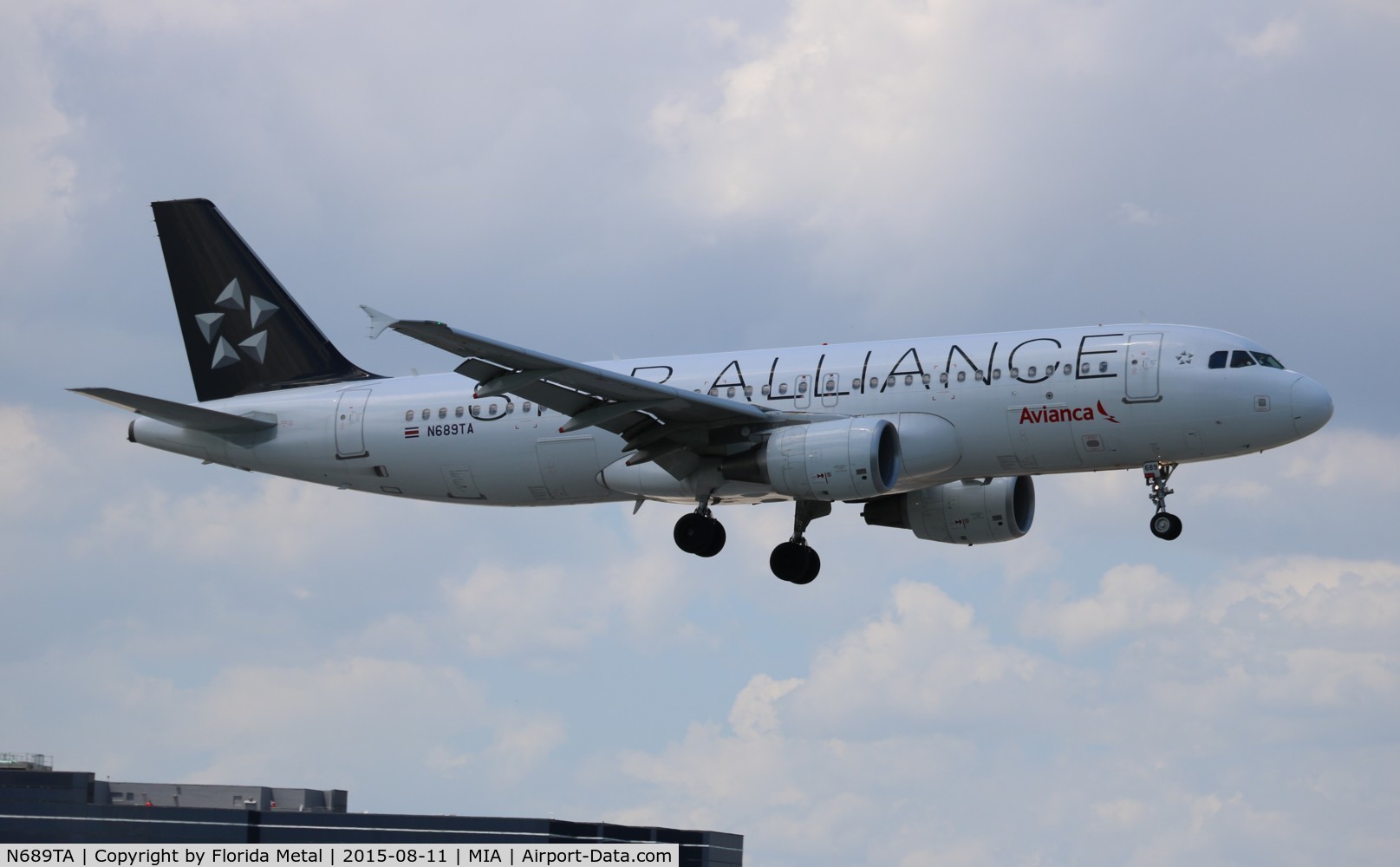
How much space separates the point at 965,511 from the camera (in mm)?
49750

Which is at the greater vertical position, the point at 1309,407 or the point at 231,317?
the point at 231,317

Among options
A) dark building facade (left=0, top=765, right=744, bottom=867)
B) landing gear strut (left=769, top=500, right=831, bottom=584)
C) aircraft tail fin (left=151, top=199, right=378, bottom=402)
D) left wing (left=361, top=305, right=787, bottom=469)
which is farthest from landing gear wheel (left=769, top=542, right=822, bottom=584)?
dark building facade (left=0, top=765, right=744, bottom=867)

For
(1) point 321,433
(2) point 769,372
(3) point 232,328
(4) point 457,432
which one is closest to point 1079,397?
(2) point 769,372

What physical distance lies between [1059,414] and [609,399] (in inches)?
406

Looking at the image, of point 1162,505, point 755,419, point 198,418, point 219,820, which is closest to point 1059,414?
point 1162,505

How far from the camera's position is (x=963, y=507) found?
4975cm

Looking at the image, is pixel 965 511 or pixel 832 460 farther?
pixel 965 511

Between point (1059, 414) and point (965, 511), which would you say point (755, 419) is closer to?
point (1059, 414)

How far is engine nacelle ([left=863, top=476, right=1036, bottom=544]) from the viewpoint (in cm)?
4966
